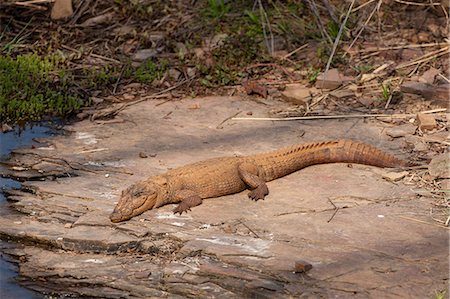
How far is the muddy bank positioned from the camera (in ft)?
18.7

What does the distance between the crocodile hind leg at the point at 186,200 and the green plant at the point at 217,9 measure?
4.54 metres

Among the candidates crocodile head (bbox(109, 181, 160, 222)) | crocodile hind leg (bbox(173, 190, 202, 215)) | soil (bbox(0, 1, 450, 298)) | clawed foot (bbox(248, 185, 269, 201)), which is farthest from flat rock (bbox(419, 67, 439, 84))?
crocodile head (bbox(109, 181, 160, 222))

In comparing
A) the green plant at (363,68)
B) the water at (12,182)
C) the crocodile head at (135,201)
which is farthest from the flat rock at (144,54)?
the crocodile head at (135,201)

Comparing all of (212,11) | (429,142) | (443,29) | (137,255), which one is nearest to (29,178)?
(137,255)

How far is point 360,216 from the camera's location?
21.7 feet

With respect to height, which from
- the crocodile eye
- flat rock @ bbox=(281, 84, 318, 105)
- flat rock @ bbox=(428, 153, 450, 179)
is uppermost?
the crocodile eye

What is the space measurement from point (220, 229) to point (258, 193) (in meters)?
0.75

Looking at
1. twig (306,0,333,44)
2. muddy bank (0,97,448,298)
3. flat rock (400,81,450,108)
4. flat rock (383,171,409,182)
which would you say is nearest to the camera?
muddy bank (0,97,448,298)

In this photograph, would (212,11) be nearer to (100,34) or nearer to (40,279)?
(100,34)

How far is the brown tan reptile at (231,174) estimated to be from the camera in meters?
6.88

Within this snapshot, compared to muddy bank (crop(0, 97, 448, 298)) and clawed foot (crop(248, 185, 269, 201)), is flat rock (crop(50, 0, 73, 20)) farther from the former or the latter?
clawed foot (crop(248, 185, 269, 201))

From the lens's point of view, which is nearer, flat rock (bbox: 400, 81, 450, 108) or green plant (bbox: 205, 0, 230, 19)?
flat rock (bbox: 400, 81, 450, 108)

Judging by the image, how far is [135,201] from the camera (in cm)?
677

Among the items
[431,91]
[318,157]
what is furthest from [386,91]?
[318,157]
